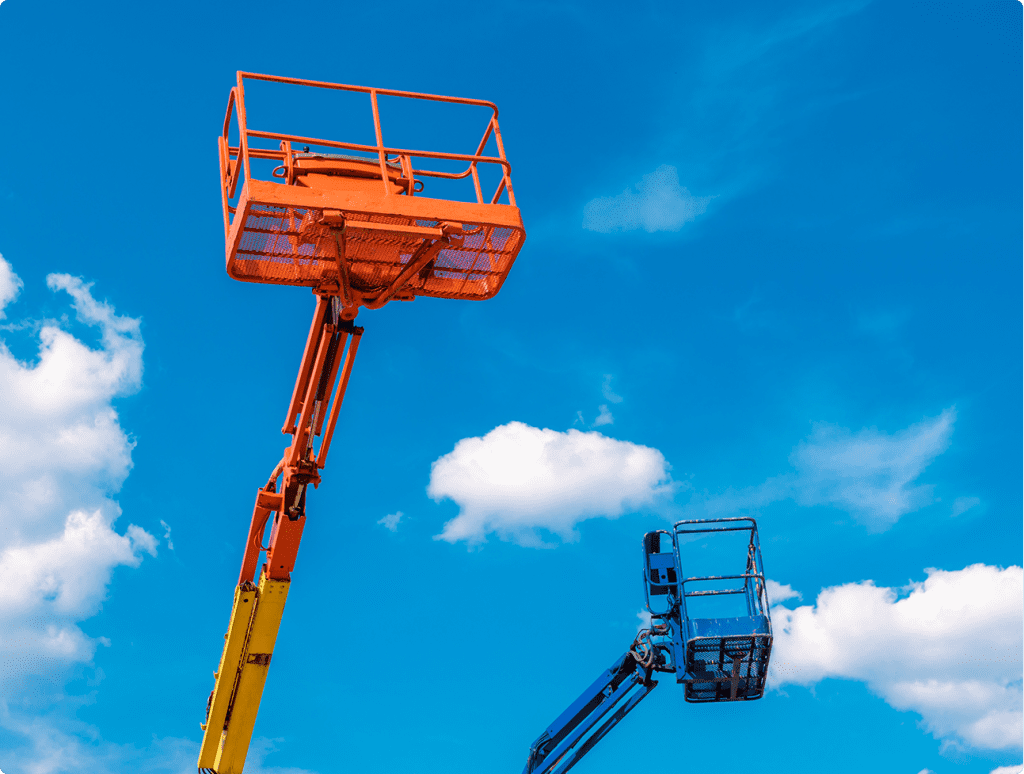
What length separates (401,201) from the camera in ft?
30.7

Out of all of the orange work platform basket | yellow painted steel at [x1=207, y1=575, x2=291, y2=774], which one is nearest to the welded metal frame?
the orange work platform basket

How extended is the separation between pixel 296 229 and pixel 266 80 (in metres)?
2.30

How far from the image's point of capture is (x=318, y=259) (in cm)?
981

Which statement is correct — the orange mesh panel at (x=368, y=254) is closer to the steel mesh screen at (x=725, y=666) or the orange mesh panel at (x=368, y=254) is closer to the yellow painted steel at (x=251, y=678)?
the yellow painted steel at (x=251, y=678)

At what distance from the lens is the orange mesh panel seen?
9227mm

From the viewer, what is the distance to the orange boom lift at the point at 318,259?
30.3 ft

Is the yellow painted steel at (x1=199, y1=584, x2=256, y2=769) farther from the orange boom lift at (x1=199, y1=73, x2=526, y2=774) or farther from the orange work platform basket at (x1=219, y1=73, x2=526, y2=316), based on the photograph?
the orange work platform basket at (x1=219, y1=73, x2=526, y2=316)


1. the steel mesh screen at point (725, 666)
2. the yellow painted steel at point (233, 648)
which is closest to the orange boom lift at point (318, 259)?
the yellow painted steel at point (233, 648)

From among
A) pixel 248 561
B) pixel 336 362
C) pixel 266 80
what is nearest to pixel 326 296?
pixel 336 362

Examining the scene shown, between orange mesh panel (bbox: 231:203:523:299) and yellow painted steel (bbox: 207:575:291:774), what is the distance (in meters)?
4.14

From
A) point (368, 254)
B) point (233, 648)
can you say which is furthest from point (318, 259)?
point (233, 648)

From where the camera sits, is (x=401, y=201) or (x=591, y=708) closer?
(x=401, y=201)

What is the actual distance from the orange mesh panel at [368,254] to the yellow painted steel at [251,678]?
414cm

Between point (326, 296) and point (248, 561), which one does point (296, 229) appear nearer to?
point (326, 296)
